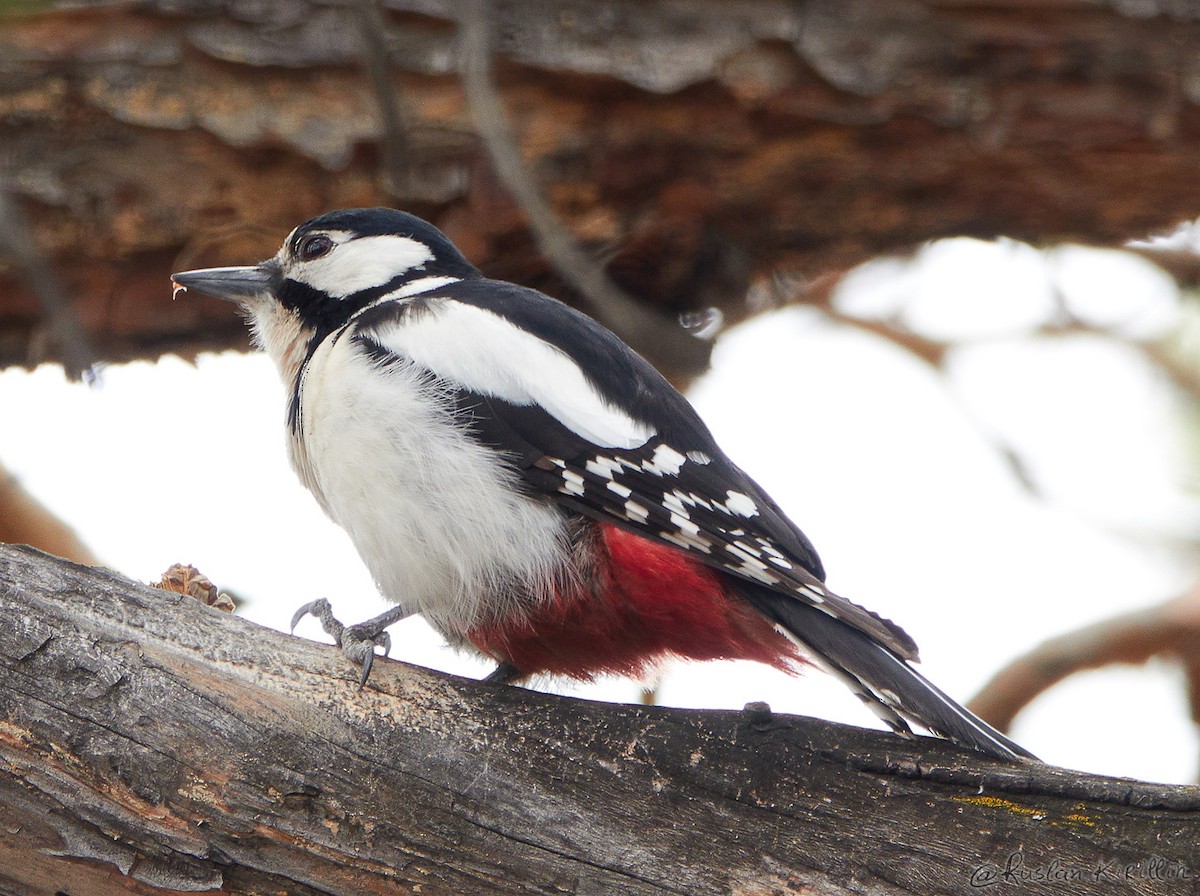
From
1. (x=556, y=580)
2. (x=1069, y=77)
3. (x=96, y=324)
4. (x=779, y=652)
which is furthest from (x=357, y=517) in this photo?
(x=1069, y=77)

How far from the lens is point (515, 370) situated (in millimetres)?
2580

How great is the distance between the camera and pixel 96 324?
3.16 metres

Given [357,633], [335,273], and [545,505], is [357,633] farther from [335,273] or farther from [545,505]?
[335,273]

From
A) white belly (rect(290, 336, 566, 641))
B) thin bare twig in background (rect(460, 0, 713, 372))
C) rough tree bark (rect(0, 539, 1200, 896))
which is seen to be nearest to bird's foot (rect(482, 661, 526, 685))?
white belly (rect(290, 336, 566, 641))

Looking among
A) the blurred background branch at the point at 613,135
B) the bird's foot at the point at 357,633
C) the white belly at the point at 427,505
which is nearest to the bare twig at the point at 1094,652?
the blurred background branch at the point at 613,135

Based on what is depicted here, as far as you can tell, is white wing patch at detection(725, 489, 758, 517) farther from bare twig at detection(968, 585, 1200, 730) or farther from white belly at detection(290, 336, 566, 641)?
bare twig at detection(968, 585, 1200, 730)

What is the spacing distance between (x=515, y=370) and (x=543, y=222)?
31 centimetres

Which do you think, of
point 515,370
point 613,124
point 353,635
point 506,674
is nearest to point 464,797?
point 353,635

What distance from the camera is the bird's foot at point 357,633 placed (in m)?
2.22

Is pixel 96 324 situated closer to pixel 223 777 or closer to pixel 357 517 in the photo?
pixel 357 517

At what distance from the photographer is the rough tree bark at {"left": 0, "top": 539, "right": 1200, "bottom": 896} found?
193cm

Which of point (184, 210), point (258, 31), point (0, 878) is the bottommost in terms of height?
point (0, 878)

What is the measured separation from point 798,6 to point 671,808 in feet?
5.83

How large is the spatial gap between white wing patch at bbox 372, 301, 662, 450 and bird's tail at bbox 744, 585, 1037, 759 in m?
0.44
